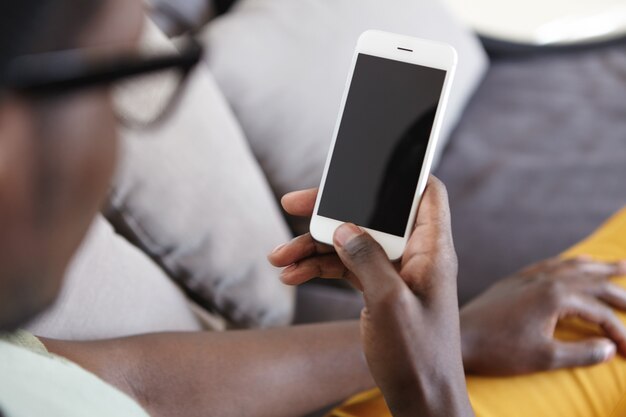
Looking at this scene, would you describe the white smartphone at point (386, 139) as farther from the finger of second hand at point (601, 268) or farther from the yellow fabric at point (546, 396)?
the finger of second hand at point (601, 268)

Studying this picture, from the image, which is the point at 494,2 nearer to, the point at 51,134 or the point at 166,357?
the point at 166,357

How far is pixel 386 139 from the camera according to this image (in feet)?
1.87

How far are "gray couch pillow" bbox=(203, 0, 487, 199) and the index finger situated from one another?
0.87 feet

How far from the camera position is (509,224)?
3.49 ft

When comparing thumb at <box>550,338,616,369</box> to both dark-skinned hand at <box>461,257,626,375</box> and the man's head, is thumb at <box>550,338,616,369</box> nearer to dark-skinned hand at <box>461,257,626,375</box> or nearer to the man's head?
dark-skinned hand at <box>461,257,626,375</box>

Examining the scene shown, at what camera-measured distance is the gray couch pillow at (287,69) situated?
940 millimetres

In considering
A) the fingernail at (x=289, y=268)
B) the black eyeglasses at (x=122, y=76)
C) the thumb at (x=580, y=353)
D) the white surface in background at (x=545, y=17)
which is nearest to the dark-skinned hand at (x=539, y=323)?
the thumb at (x=580, y=353)

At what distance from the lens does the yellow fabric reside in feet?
2.31

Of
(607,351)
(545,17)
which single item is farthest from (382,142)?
(545,17)

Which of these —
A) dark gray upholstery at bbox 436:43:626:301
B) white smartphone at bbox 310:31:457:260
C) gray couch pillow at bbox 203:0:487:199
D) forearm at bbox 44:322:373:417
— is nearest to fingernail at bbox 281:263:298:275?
white smartphone at bbox 310:31:457:260

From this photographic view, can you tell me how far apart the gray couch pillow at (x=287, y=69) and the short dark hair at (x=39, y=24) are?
58 centimetres

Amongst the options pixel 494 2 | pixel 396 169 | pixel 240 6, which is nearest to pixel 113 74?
pixel 396 169

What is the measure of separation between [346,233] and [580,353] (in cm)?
35

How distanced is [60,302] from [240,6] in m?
0.58
